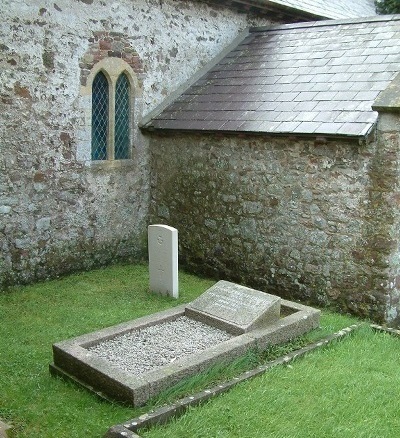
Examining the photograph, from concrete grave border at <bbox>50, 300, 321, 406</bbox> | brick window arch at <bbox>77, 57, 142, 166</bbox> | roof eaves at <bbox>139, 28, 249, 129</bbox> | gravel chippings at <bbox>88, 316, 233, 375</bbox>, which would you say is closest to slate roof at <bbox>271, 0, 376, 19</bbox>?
roof eaves at <bbox>139, 28, 249, 129</bbox>

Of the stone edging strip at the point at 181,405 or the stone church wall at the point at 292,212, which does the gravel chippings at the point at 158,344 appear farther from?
the stone church wall at the point at 292,212

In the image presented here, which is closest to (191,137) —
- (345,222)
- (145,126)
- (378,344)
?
(145,126)

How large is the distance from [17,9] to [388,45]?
18.6 feet

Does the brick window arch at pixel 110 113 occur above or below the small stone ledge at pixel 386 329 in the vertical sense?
above

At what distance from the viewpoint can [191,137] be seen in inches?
382

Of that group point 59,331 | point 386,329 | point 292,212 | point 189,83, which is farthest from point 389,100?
point 59,331

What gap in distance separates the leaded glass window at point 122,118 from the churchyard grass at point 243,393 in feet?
11.9

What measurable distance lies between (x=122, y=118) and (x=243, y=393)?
626 cm

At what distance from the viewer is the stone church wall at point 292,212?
7547mm

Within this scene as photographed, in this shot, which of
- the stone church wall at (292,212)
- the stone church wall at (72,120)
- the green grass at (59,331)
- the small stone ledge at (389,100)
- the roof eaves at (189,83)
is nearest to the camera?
the green grass at (59,331)

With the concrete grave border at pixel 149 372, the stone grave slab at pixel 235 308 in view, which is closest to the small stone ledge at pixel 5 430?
the concrete grave border at pixel 149 372

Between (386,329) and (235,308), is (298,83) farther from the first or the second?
(235,308)

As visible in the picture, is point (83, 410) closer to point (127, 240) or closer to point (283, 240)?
point (283, 240)

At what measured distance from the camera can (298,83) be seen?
912 centimetres
